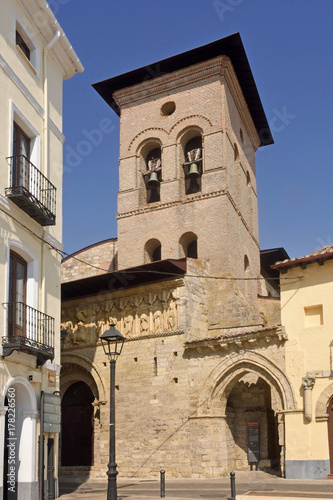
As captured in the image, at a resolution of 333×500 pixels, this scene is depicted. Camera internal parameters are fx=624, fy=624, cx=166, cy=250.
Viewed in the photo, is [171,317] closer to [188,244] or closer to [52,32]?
[188,244]

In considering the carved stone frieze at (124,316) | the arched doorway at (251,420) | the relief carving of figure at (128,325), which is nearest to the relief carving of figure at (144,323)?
the carved stone frieze at (124,316)

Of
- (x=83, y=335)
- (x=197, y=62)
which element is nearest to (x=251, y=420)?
(x=83, y=335)

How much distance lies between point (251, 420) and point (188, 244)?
866 cm

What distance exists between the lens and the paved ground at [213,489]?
1404cm

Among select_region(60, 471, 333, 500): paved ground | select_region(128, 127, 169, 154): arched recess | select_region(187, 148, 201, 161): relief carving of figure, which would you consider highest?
select_region(128, 127, 169, 154): arched recess

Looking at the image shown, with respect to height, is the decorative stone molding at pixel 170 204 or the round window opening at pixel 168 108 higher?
the round window opening at pixel 168 108

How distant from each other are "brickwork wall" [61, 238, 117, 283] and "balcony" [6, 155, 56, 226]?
1405cm

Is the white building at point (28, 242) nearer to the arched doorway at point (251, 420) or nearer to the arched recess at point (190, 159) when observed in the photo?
the arched doorway at point (251, 420)

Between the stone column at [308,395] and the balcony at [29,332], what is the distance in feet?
Result: 25.4

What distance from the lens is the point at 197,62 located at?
2847 cm

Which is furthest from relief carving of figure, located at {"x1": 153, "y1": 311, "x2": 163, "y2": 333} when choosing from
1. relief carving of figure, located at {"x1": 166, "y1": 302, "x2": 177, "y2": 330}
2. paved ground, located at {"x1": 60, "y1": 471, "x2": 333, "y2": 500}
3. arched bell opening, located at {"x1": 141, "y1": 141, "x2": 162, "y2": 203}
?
arched bell opening, located at {"x1": 141, "y1": 141, "x2": 162, "y2": 203}

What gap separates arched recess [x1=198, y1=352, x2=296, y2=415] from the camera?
19.0 meters

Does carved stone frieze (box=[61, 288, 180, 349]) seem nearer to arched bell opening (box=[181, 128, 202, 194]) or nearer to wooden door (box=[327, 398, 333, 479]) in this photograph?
wooden door (box=[327, 398, 333, 479])

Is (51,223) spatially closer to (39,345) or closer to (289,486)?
(39,345)
